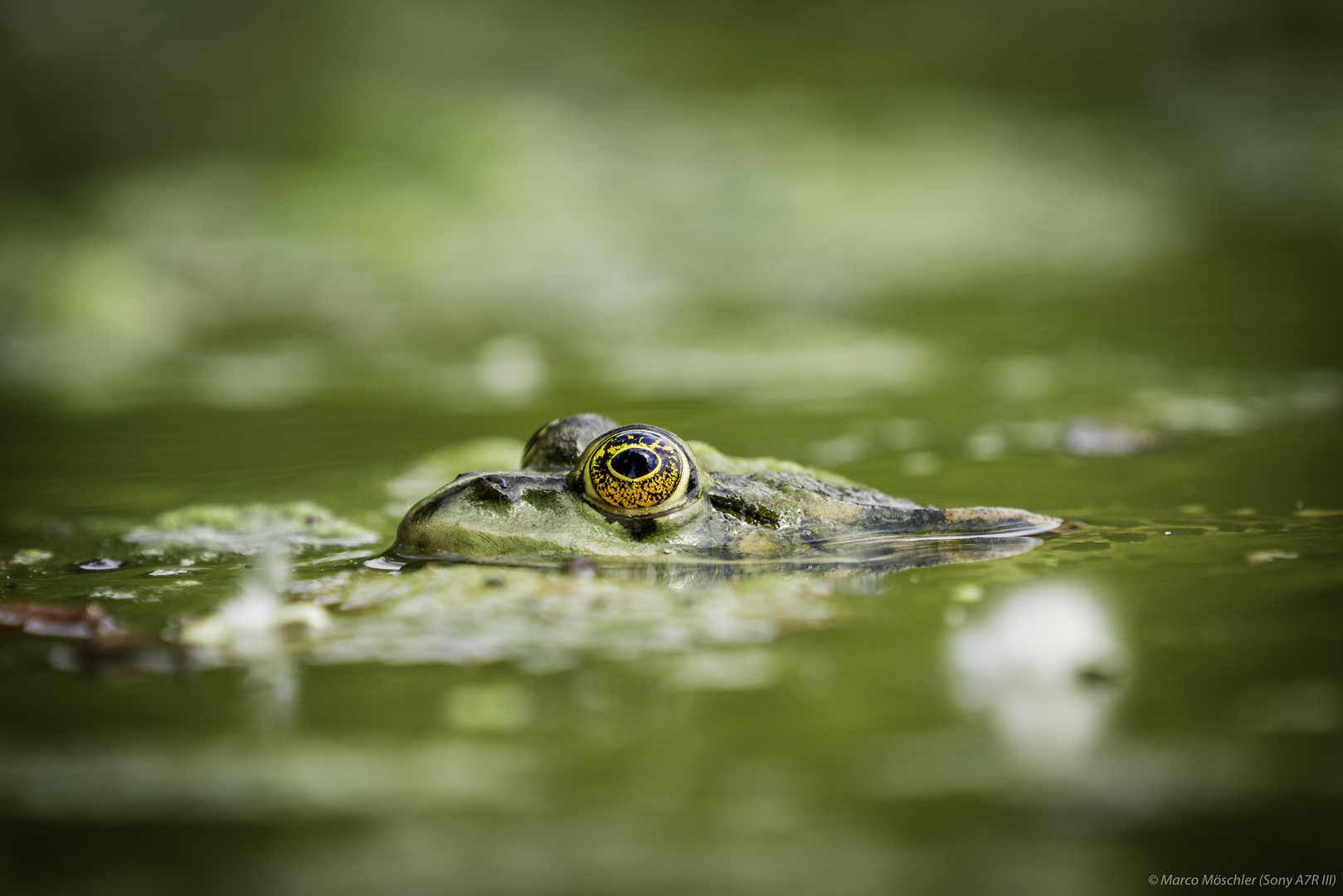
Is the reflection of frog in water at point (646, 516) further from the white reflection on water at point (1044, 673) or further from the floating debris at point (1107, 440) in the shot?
the floating debris at point (1107, 440)

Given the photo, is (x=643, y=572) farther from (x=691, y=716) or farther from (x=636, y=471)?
(x=691, y=716)

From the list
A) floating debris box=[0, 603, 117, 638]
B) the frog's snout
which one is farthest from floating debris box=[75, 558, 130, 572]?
the frog's snout

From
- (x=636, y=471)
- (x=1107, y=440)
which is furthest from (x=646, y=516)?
(x=1107, y=440)

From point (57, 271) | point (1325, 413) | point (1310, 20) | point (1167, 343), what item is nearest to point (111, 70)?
point (57, 271)

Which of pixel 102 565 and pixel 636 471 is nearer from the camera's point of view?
pixel 636 471

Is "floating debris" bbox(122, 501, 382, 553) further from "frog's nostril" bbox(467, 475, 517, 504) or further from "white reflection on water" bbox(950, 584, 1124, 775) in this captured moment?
"white reflection on water" bbox(950, 584, 1124, 775)

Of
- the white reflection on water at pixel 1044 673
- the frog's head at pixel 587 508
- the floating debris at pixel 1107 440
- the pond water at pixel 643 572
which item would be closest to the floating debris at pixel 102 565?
the pond water at pixel 643 572

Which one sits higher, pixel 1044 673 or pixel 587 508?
pixel 587 508

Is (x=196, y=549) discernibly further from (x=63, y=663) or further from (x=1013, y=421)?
(x=1013, y=421)
